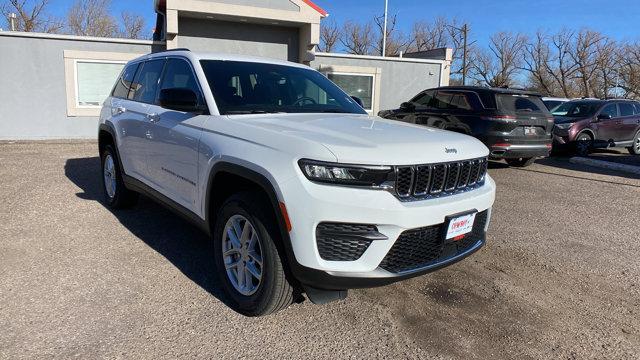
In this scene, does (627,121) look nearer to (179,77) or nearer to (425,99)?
(425,99)

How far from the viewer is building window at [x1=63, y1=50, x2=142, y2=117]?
44.1ft

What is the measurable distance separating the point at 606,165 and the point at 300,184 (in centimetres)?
1075

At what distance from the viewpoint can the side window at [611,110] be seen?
12914 mm

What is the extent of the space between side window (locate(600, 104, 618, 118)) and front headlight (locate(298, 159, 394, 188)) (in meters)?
12.5

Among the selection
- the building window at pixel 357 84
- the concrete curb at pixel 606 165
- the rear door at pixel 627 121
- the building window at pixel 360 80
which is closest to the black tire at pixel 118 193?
the concrete curb at pixel 606 165

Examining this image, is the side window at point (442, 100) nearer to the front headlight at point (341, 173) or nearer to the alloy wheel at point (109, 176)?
the alloy wheel at point (109, 176)

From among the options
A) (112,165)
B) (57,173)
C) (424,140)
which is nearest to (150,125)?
(112,165)

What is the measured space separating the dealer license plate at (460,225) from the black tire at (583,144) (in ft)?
35.8

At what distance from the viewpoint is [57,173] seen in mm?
8477

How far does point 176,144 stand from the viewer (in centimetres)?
396

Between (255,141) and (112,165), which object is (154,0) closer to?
(112,165)

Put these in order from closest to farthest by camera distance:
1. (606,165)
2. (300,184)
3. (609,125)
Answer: (300,184) → (606,165) → (609,125)

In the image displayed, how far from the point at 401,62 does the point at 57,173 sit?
1199 cm

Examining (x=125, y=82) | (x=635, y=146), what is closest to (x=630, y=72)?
(x=635, y=146)
